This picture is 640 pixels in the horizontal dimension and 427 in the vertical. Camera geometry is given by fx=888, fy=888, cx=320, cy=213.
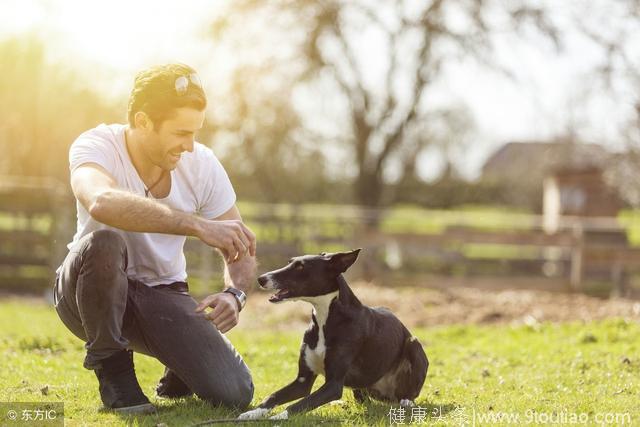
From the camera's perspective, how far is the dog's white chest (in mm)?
5254

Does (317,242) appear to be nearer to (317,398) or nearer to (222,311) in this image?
(317,398)

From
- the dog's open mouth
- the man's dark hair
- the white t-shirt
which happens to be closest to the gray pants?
the white t-shirt

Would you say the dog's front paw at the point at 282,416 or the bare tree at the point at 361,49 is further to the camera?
the bare tree at the point at 361,49

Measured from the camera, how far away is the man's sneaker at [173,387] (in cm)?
558

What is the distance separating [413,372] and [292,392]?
84 cm

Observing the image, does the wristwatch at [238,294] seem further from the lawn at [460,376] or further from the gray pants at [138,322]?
the lawn at [460,376]

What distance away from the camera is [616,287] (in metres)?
16.0

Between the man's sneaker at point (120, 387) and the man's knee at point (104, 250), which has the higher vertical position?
the man's knee at point (104, 250)

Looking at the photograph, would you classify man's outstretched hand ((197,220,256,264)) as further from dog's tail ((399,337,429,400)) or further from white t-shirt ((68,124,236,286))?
dog's tail ((399,337,429,400))

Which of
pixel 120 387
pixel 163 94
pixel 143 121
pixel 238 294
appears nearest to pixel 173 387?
pixel 120 387

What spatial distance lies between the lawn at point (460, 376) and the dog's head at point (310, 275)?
0.72 metres

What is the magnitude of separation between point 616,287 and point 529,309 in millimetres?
4307

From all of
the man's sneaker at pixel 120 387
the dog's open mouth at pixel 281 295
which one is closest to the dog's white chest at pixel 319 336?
the dog's open mouth at pixel 281 295

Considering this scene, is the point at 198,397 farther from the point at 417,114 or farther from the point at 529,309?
the point at 417,114
